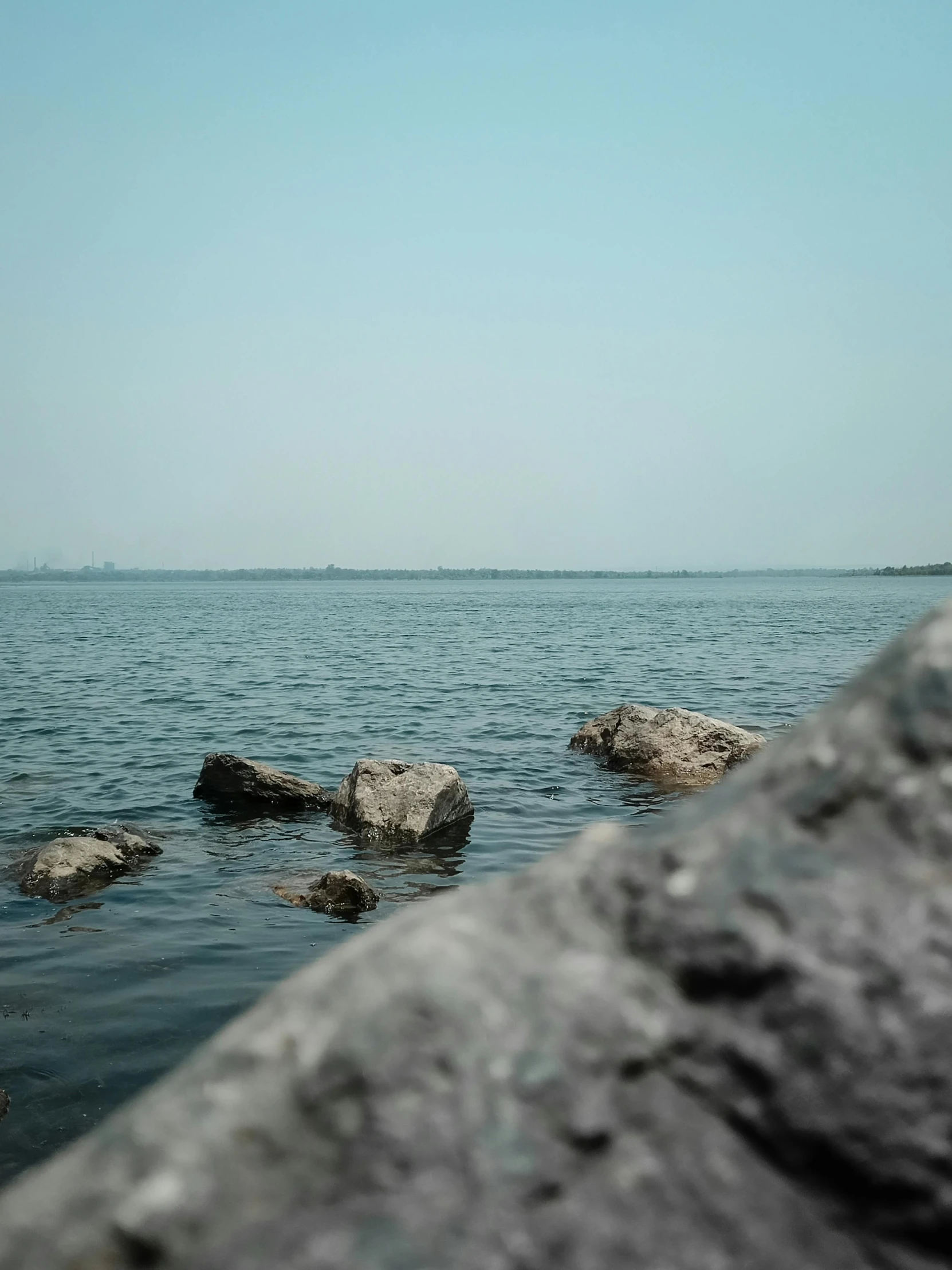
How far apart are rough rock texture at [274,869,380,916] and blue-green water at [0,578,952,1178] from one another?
0.21 m

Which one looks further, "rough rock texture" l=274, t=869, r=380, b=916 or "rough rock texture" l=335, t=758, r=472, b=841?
"rough rock texture" l=335, t=758, r=472, b=841

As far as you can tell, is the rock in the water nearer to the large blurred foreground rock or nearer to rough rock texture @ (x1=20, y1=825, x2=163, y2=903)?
rough rock texture @ (x1=20, y1=825, x2=163, y2=903)

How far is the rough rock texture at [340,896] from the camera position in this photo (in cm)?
968

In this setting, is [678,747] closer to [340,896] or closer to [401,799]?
[401,799]

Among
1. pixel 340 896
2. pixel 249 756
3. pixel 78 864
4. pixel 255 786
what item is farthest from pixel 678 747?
pixel 78 864

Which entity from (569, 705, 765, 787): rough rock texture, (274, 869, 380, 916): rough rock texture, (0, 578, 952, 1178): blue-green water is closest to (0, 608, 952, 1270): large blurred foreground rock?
(0, 578, 952, 1178): blue-green water

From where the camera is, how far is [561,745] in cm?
1908

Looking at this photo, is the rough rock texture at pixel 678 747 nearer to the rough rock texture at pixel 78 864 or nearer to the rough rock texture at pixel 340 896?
the rough rock texture at pixel 340 896

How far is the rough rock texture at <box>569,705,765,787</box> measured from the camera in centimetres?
1586

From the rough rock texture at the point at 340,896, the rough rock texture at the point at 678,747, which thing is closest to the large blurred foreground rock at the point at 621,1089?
the rough rock texture at the point at 340,896

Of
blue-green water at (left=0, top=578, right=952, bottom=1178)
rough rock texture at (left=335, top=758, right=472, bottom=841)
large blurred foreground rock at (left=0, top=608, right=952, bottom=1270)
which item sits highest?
large blurred foreground rock at (left=0, top=608, right=952, bottom=1270)

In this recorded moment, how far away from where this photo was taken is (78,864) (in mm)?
10547

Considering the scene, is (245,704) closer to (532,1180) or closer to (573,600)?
(532,1180)

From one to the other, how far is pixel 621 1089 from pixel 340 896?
8.25 meters
